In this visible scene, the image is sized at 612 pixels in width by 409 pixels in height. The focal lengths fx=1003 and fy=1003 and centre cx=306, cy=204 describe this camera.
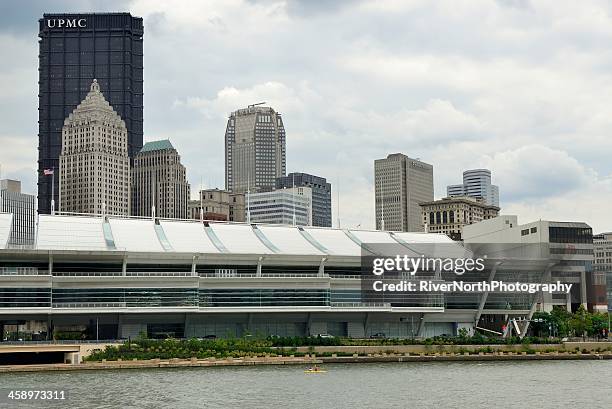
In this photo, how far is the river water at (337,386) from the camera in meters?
74.2

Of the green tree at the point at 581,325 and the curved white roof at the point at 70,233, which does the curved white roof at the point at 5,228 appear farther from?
the green tree at the point at 581,325

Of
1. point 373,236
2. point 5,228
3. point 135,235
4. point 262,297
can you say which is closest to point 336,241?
point 373,236

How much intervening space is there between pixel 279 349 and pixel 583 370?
34.5 meters

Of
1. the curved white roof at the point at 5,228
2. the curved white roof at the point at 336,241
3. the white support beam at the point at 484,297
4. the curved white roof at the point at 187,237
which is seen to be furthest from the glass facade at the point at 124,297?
the white support beam at the point at 484,297

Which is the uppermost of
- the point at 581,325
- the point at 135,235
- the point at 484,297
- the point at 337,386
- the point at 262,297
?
the point at 135,235

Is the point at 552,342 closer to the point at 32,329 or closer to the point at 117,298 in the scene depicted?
the point at 117,298

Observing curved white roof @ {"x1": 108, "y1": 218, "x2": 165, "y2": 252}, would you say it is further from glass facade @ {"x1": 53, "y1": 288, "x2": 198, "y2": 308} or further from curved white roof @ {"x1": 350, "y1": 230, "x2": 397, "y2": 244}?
curved white roof @ {"x1": 350, "y1": 230, "x2": 397, "y2": 244}

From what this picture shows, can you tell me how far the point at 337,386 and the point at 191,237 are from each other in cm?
6184

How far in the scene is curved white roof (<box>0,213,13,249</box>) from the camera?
130375 mm

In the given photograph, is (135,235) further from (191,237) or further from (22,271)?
(22,271)

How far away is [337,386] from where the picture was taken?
8581 centimetres

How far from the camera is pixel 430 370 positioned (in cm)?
10369

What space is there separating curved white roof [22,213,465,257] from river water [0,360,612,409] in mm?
32550

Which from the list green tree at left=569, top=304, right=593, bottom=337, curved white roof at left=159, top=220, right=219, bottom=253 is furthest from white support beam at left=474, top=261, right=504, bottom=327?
curved white roof at left=159, top=220, right=219, bottom=253
